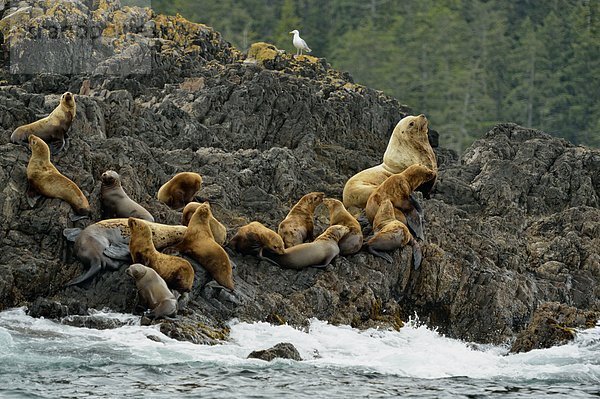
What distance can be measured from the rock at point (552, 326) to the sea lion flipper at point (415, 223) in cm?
240

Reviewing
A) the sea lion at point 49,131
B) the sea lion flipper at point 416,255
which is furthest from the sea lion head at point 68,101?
the sea lion flipper at point 416,255

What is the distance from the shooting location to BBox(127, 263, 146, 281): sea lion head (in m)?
A: 15.5

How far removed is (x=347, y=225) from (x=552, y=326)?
3247 mm

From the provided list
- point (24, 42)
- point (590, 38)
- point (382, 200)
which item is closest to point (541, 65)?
point (590, 38)

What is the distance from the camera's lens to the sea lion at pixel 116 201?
17.3m

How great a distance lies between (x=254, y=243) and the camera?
17156 mm

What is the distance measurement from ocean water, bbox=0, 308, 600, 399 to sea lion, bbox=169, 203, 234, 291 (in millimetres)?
785

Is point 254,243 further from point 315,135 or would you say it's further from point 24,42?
point 24,42

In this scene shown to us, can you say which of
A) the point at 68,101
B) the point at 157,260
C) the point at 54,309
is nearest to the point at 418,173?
the point at 157,260

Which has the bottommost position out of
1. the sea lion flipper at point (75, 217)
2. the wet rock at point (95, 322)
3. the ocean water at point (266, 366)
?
the ocean water at point (266, 366)

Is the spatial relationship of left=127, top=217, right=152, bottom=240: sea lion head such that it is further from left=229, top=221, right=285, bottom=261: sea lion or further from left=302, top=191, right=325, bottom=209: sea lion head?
left=302, top=191, right=325, bottom=209: sea lion head

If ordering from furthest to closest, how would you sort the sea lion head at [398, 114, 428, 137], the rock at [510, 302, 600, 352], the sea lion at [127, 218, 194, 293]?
the sea lion head at [398, 114, 428, 137]
the rock at [510, 302, 600, 352]
the sea lion at [127, 218, 194, 293]

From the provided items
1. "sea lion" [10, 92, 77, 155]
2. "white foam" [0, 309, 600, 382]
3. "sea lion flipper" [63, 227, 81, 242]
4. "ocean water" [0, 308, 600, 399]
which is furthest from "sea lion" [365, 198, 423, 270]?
"sea lion" [10, 92, 77, 155]

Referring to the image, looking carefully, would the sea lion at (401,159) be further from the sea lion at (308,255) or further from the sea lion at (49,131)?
the sea lion at (49,131)
